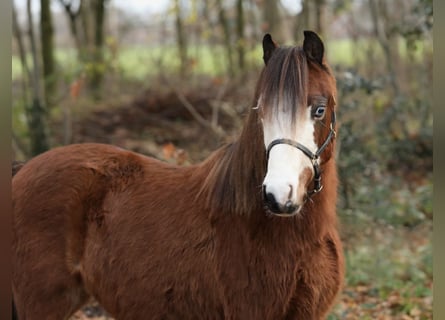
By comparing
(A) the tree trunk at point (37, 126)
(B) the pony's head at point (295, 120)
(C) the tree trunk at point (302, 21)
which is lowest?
(A) the tree trunk at point (37, 126)

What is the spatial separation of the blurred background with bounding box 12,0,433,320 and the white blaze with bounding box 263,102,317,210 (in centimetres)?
303

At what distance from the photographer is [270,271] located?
3059 millimetres

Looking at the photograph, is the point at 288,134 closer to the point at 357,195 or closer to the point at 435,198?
the point at 435,198

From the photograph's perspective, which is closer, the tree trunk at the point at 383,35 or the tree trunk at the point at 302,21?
the tree trunk at the point at 302,21

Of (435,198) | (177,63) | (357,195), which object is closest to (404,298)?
(357,195)

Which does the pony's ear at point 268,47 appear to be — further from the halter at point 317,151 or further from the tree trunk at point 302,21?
the tree trunk at point 302,21

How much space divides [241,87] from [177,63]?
4695mm

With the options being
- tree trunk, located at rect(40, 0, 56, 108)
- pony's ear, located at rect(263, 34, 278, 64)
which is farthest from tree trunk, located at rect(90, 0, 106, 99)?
pony's ear, located at rect(263, 34, 278, 64)

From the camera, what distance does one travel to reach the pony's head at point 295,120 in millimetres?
2534

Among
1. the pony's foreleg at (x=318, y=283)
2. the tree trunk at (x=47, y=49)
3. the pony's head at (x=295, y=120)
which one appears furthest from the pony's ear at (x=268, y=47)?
the tree trunk at (x=47, y=49)

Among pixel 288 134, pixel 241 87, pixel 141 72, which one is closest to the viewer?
pixel 288 134

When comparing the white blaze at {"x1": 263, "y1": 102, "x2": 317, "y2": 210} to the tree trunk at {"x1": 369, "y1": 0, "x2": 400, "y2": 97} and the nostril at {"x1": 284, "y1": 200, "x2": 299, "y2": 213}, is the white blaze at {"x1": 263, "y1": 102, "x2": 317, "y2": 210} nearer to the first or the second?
the nostril at {"x1": 284, "y1": 200, "x2": 299, "y2": 213}

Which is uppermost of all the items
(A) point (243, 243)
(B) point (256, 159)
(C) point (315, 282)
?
(B) point (256, 159)

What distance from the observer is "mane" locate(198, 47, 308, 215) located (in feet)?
9.00
